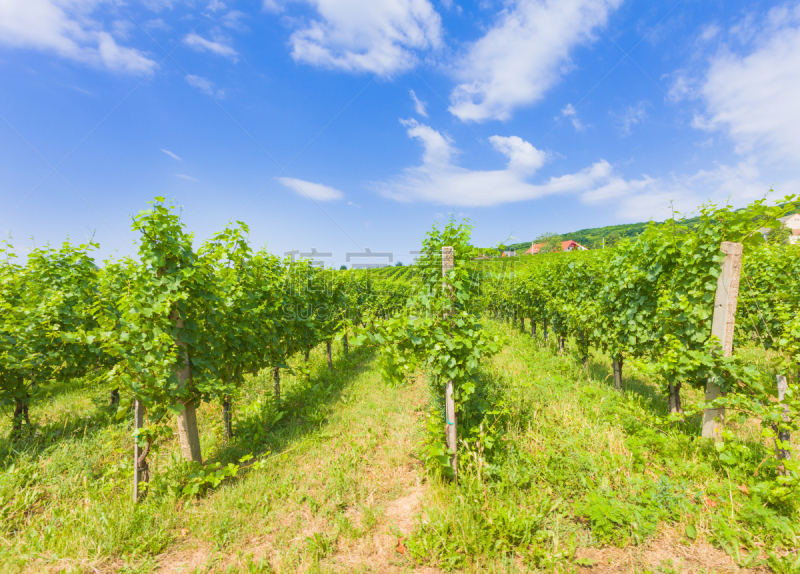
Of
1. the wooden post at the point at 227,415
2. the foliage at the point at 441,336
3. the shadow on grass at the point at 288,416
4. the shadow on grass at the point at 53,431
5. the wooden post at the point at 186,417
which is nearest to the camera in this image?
the foliage at the point at 441,336

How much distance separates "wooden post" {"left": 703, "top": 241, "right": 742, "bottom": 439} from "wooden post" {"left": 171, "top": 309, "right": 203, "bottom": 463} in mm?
6534

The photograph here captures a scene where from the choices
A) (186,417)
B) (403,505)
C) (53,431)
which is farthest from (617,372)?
(53,431)

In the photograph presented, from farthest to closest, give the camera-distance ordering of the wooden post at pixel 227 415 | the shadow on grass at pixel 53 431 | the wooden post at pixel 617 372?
the wooden post at pixel 617 372 → the wooden post at pixel 227 415 → the shadow on grass at pixel 53 431

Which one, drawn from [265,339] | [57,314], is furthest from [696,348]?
[57,314]

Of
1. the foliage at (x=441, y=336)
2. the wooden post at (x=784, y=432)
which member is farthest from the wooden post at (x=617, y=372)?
the foliage at (x=441, y=336)

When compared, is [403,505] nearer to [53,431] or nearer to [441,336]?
[441,336]

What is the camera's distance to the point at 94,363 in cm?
628

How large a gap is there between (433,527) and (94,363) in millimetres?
7317

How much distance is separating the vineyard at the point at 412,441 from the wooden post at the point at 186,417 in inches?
1.4

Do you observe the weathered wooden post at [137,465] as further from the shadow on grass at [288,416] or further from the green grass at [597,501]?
the green grass at [597,501]

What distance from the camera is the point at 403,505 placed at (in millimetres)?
3557

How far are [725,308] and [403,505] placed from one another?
174 inches

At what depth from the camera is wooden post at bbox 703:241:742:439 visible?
3.62 m

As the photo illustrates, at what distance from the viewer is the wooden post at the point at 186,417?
4078mm
